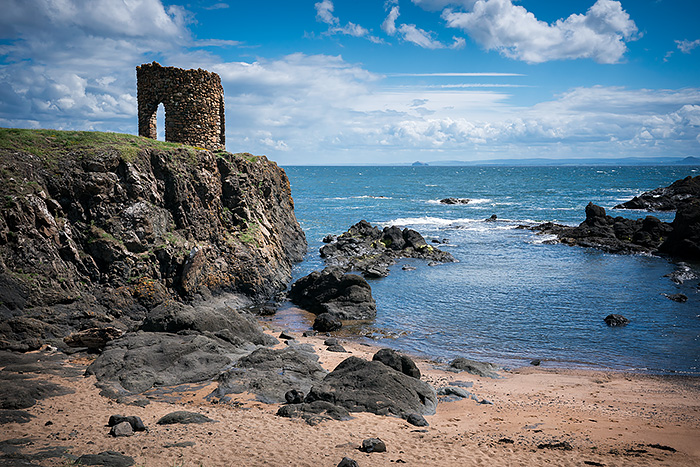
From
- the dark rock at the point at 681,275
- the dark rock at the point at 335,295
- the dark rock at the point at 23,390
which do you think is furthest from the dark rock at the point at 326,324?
the dark rock at the point at 681,275

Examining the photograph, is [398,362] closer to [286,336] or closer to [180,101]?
[286,336]

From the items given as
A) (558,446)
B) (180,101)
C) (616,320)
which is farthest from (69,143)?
(616,320)

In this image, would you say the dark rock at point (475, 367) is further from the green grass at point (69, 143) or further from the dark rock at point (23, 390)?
the green grass at point (69, 143)

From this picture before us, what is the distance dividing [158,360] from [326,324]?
8121 millimetres

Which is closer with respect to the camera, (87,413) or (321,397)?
(87,413)

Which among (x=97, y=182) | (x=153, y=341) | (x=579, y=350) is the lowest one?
(x=579, y=350)

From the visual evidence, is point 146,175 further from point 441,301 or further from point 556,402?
point 556,402

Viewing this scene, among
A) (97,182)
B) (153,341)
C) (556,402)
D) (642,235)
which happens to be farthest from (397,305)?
(642,235)

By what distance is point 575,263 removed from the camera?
3238 cm

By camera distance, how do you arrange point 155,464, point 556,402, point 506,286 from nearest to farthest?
point 155,464 < point 556,402 < point 506,286

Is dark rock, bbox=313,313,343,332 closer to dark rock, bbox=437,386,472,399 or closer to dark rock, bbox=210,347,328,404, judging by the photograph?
dark rock, bbox=210,347,328,404

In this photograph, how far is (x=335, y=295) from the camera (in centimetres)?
2262

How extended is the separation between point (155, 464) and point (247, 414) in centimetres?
270

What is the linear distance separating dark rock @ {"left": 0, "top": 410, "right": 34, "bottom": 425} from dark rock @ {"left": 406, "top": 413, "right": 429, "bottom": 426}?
7.88 metres
